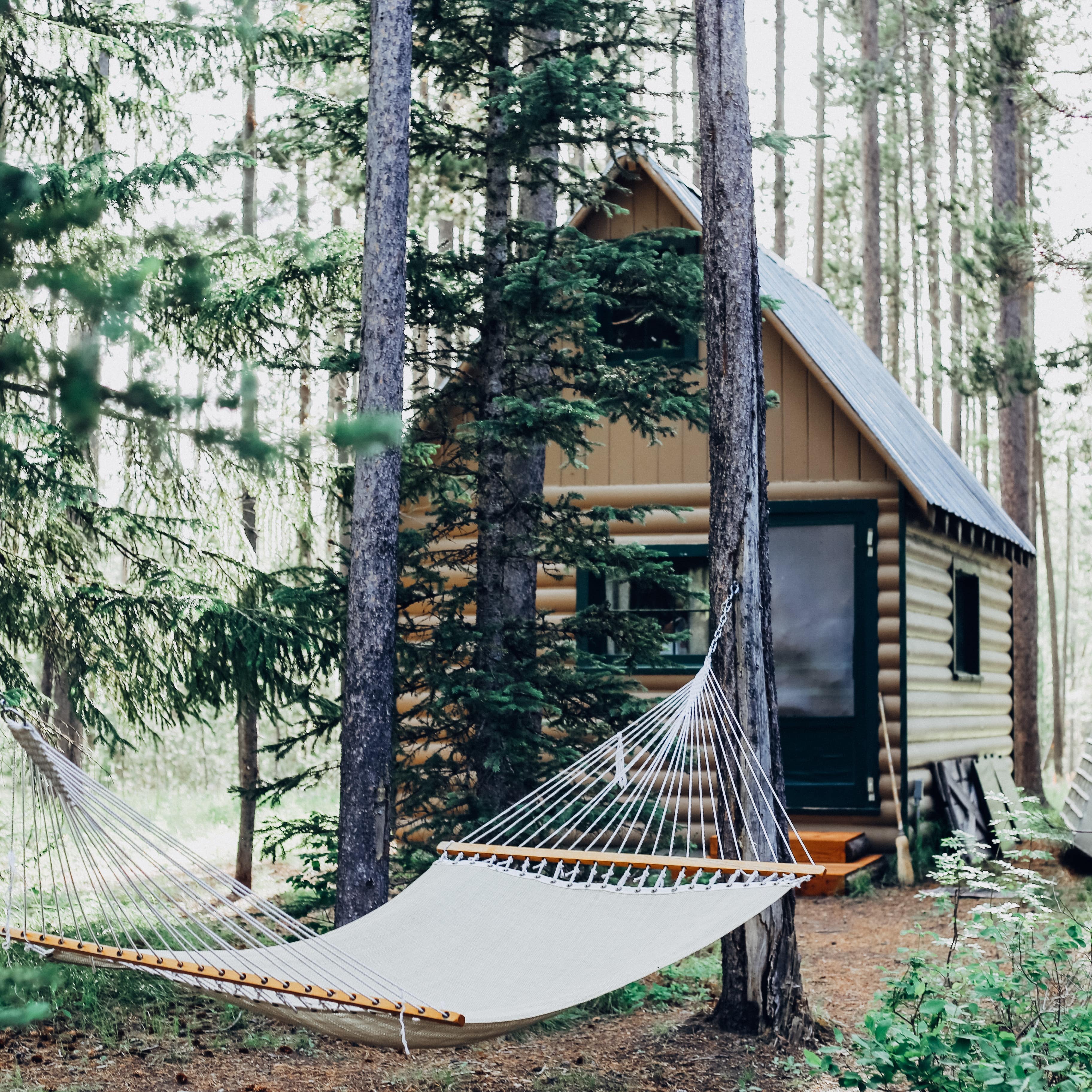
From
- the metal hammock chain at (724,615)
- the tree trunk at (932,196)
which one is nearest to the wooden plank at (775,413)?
the metal hammock chain at (724,615)

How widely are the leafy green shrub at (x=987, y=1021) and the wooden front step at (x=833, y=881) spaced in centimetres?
225

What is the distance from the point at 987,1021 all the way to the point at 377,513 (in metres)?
3.24

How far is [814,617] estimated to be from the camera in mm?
9102

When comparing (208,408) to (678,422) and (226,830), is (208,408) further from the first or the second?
(226,830)

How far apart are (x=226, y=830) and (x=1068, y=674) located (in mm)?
23110

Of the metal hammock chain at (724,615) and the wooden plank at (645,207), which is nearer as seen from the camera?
the metal hammock chain at (724,615)

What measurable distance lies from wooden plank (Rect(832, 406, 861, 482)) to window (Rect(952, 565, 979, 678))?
2299 mm

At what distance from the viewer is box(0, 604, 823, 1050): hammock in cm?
345

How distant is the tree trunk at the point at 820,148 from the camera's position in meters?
18.0

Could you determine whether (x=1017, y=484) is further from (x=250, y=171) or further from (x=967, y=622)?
(x=250, y=171)

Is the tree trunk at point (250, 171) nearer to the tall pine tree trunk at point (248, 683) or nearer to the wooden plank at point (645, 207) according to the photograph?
the tall pine tree trunk at point (248, 683)

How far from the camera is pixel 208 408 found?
269 cm

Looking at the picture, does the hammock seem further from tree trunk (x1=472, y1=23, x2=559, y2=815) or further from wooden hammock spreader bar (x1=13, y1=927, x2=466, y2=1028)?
tree trunk (x1=472, y1=23, x2=559, y2=815)

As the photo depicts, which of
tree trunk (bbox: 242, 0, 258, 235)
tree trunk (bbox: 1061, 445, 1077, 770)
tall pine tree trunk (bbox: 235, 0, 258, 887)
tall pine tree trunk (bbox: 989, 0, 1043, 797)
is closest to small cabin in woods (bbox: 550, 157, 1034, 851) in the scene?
tall pine tree trunk (bbox: 235, 0, 258, 887)
